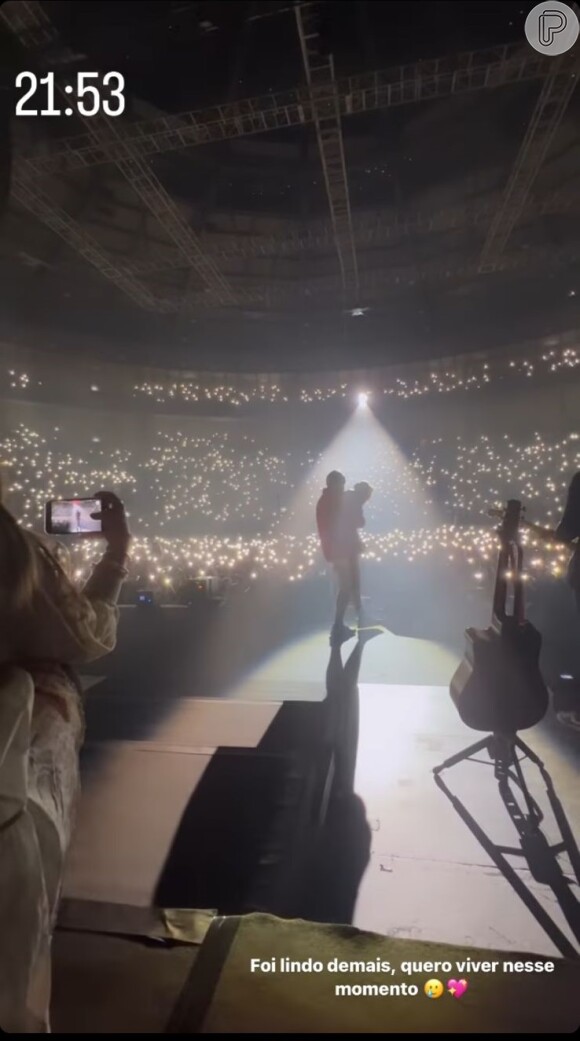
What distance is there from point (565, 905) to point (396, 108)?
7.42m

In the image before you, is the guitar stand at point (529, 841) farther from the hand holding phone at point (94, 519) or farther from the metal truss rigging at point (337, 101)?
the metal truss rigging at point (337, 101)

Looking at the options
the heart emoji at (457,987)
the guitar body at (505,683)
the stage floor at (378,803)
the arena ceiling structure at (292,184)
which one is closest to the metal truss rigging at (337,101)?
the arena ceiling structure at (292,184)

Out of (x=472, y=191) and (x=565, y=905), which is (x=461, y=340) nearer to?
(x=472, y=191)

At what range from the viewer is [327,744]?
94.2 inches

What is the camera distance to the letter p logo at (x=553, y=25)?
7.30 feet

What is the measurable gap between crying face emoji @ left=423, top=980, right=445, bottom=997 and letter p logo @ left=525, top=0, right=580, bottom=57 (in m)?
3.64

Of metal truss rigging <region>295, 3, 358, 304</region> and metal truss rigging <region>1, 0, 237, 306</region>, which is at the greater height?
metal truss rigging <region>1, 0, 237, 306</region>

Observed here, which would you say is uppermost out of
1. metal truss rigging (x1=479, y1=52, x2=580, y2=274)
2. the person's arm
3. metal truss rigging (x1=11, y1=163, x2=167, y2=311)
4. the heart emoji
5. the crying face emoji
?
metal truss rigging (x1=11, y1=163, x2=167, y2=311)

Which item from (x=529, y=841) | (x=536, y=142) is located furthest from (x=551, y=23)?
(x=529, y=841)

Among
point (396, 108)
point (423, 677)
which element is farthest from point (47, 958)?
point (396, 108)

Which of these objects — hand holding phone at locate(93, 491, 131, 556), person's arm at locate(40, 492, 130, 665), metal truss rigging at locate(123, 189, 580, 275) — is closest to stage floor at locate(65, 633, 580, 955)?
person's arm at locate(40, 492, 130, 665)

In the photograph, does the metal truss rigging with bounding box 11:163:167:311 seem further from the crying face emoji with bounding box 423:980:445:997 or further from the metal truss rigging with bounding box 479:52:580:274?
the crying face emoji with bounding box 423:980:445:997

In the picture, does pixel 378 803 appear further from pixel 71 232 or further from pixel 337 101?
pixel 71 232

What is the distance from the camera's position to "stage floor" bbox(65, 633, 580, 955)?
1.45 m
